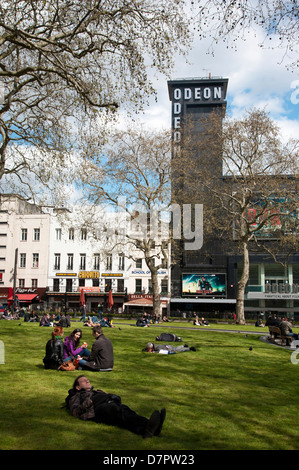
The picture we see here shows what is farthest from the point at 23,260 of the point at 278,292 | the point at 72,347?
the point at 72,347

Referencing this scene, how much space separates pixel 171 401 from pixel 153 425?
7.09ft

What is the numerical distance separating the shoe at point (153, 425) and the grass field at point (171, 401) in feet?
0.38

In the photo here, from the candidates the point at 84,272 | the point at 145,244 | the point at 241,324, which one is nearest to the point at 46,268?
the point at 84,272

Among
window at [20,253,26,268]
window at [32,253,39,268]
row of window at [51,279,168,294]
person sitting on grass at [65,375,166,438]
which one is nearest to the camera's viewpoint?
person sitting on grass at [65,375,166,438]

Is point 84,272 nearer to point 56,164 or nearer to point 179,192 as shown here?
point 179,192

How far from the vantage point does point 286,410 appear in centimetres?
763

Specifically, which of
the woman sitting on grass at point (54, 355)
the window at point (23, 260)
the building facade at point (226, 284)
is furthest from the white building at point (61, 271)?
the woman sitting on grass at point (54, 355)

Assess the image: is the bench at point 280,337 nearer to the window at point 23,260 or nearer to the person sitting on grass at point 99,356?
the person sitting on grass at point 99,356

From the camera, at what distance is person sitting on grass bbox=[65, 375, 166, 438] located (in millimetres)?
5707

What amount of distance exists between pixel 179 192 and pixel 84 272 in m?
28.6

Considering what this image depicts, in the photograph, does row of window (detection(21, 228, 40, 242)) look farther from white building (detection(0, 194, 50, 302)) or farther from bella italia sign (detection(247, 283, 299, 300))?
bella italia sign (detection(247, 283, 299, 300))

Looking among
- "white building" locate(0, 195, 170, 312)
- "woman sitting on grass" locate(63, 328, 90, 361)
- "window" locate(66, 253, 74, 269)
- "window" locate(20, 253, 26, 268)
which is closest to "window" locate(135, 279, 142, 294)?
"white building" locate(0, 195, 170, 312)

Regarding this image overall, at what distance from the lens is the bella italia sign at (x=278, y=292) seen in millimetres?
55125

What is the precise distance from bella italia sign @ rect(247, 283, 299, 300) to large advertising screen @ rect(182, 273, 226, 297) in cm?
415
